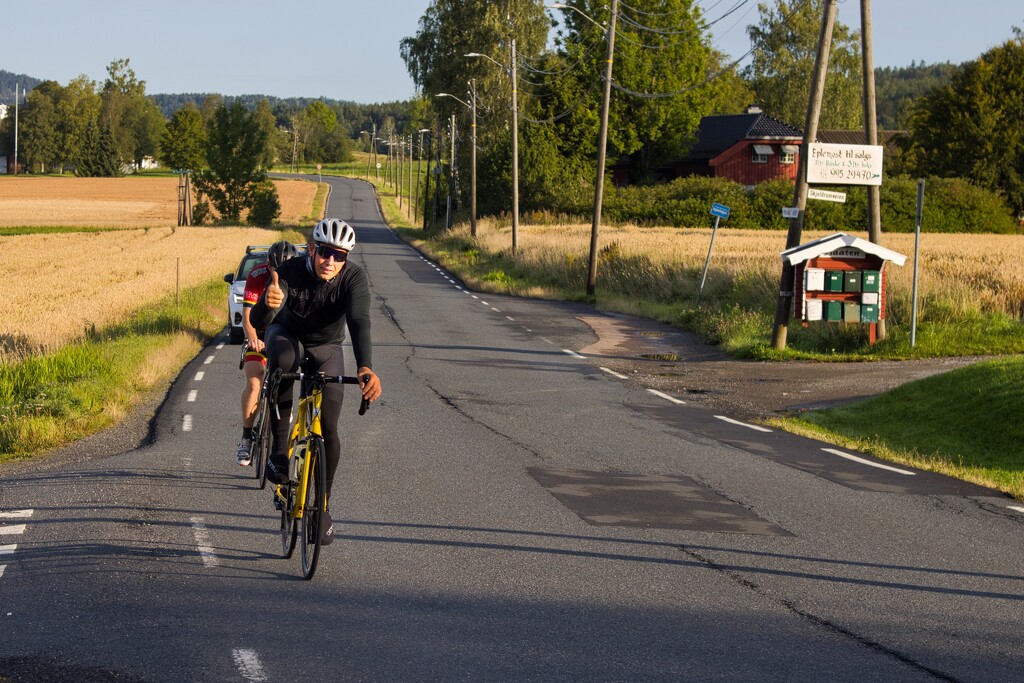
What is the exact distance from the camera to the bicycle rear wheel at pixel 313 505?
261 inches

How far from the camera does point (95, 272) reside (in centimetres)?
4253

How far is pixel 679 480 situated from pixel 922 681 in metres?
4.97

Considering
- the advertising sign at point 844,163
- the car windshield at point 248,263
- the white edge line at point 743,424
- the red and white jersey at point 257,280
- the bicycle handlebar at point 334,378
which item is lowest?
the white edge line at point 743,424

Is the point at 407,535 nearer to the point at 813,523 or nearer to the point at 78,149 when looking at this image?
the point at 813,523

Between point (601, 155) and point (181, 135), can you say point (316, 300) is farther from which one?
point (181, 135)

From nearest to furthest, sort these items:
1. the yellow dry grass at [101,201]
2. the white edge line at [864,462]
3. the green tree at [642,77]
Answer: the white edge line at [864,462] → the green tree at [642,77] → the yellow dry grass at [101,201]

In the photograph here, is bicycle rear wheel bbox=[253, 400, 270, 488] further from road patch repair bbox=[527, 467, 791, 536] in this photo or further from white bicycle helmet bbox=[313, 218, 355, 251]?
road patch repair bbox=[527, 467, 791, 536]

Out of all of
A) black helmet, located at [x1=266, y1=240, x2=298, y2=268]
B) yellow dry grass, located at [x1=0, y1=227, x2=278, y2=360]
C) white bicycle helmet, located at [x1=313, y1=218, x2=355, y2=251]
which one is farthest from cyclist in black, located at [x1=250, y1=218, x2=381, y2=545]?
yellow dry grass, located at [x1=0, y1=227, x2=278, y2=360]

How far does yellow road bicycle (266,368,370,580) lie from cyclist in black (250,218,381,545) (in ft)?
0.27

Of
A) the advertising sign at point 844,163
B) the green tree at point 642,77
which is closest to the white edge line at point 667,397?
the advertising sign at point 844,163

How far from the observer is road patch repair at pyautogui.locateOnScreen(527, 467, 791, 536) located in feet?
28.1

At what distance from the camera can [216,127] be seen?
78.8m

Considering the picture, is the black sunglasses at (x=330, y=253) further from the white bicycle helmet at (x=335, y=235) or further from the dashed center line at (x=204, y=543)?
the dashed center line at (x=204, y=543)

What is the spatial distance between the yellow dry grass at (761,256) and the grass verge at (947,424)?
8029mm
